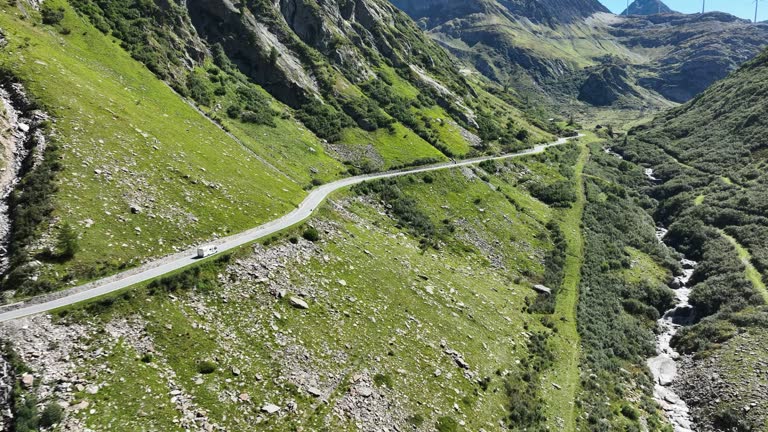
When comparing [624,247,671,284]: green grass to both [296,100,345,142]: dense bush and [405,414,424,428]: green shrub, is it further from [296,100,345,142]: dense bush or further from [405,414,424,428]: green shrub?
[296,100,345,142]: dense bush

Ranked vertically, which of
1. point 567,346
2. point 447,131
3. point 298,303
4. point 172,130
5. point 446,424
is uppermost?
point 447,131

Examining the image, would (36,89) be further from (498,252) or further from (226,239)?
(498,252)

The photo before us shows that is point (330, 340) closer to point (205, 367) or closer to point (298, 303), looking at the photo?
point (298, 303)

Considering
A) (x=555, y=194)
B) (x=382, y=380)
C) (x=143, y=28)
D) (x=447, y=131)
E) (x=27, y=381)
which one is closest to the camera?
(x=27, y=381)

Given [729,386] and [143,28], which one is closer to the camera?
[729,386]

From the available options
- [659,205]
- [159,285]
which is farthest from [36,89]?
[659,205]

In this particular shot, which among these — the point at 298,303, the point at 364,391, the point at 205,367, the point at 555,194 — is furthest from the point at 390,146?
the point at 205,367
